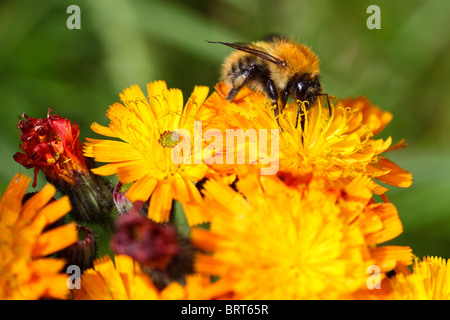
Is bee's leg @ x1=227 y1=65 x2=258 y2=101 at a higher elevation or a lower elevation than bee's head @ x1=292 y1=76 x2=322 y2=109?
higher

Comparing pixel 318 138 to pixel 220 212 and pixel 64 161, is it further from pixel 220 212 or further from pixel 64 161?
pixel 64 161

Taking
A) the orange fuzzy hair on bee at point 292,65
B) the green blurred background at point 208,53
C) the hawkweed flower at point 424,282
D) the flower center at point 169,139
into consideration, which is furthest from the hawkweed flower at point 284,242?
the green blurred background at point 208,53

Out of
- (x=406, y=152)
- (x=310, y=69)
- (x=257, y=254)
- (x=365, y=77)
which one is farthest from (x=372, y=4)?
(x=257, y=254)

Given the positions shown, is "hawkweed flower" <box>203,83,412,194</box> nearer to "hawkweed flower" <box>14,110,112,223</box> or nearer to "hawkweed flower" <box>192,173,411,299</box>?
"hawkweed flower" <box>192,173,411,299</box>

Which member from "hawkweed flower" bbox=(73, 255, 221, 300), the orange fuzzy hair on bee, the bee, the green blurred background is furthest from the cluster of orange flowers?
the green blurred background

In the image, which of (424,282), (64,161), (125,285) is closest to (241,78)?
(64,161)

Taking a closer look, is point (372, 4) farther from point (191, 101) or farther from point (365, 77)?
point (191, 101)

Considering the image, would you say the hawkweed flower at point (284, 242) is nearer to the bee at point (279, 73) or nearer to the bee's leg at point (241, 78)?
the bee at point (279, 73)
